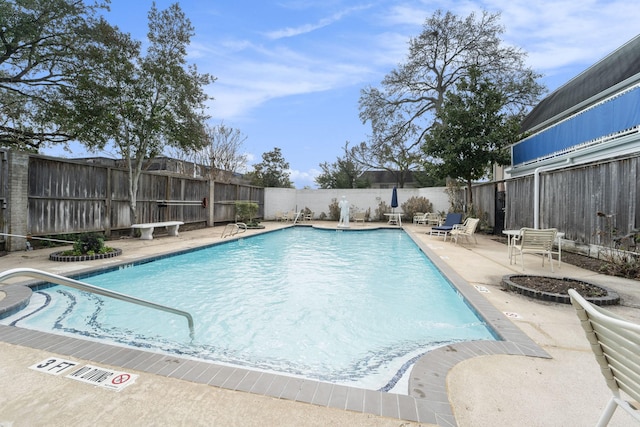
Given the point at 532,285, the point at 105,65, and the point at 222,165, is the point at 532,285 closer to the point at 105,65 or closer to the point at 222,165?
the point at 105,65

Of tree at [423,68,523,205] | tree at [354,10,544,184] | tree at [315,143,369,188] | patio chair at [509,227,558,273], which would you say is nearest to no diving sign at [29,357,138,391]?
patio chair at [509,227,558,273]

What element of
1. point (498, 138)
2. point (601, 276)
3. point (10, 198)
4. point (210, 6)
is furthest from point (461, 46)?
point (10, 198)

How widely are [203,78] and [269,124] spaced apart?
12.8 metres

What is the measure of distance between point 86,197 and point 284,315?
7.13m

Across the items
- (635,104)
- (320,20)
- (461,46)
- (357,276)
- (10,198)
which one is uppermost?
(461,46)

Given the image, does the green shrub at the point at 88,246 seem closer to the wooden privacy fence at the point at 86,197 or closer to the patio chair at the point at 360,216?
the wooden privacy fence at the point at 86,197

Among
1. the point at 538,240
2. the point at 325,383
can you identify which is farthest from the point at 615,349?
the point at 538,240

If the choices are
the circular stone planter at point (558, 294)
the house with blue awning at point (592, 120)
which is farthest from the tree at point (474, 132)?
the circular stone planter at point (558, 294)

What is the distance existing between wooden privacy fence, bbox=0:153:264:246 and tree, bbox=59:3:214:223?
1.69ft

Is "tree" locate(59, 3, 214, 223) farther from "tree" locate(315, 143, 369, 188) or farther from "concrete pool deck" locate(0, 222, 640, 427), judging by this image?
"tree" locate(315, 143, 369, 188)

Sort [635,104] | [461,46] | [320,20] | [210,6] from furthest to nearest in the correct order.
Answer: [461,46], [320,20], [210,6], [635,104]

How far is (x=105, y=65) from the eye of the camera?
8414 millimetres

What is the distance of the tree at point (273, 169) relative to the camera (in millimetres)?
25547

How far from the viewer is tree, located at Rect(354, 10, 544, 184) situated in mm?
17516
